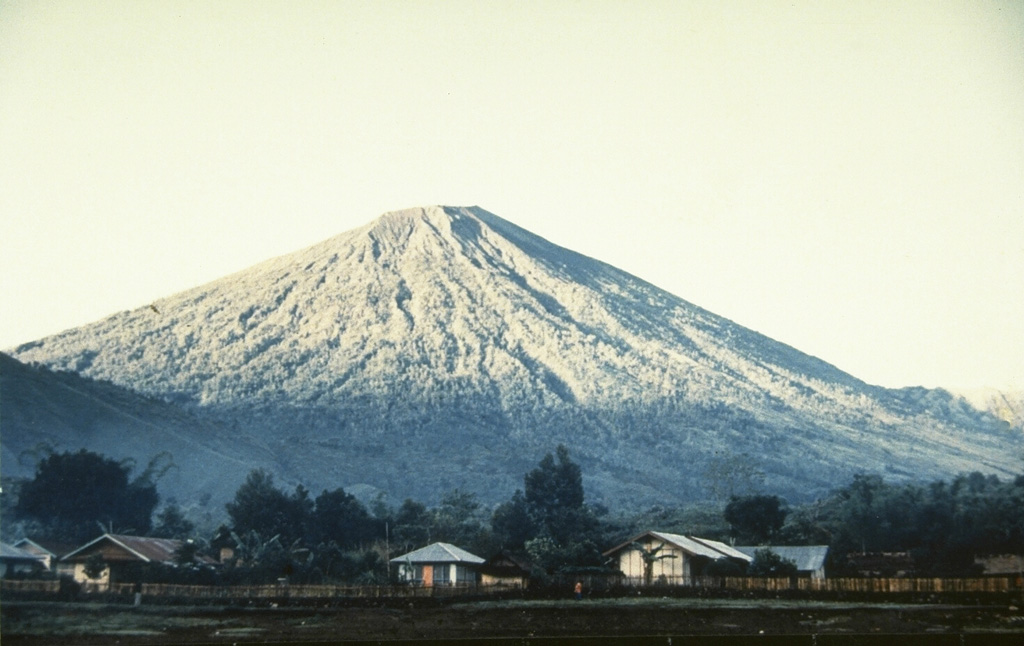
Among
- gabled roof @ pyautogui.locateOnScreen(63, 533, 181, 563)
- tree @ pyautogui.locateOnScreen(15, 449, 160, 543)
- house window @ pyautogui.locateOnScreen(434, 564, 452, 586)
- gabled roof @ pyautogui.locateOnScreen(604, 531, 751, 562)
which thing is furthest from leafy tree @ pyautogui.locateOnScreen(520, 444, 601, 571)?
tree @ pyautogui.locateOnScreen(15, 449, 160, 543)

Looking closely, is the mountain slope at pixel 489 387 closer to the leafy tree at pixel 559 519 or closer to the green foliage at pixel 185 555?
the leafy tree at pixel 559 519

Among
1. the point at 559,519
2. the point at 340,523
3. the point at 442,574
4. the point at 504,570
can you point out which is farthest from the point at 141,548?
the point at 559,519

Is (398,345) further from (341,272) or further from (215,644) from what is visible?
(215,644)

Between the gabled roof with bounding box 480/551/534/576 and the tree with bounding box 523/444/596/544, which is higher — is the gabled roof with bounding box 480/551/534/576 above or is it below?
below

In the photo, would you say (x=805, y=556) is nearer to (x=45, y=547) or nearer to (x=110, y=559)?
(x=110, y=559)

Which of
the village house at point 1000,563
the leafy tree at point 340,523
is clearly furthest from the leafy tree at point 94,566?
the village house at point 1000,563

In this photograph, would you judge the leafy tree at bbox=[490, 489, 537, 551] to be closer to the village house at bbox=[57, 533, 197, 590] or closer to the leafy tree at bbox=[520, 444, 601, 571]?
the leafy tree at bbox=[520, 444, 601, 571]

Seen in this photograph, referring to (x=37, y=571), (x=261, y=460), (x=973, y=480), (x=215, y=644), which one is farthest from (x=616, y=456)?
(x=215, y=644)
